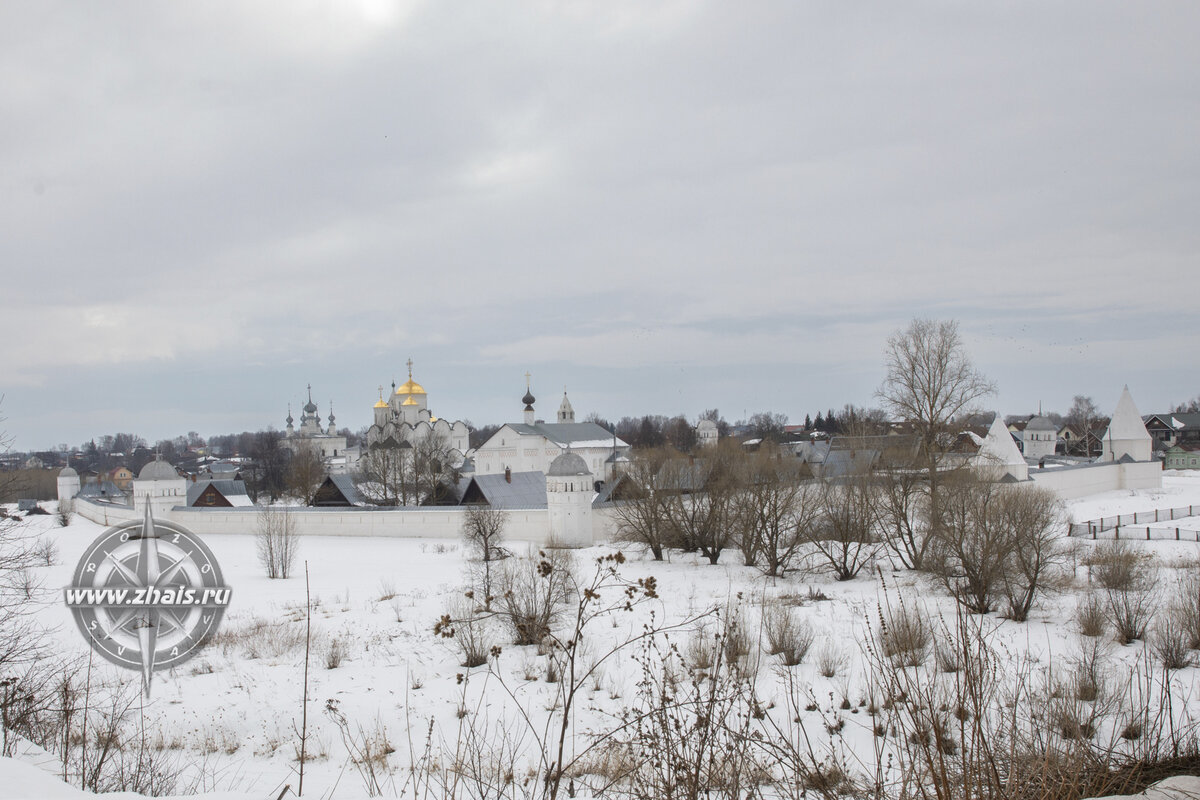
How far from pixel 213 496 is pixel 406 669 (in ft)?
91.7

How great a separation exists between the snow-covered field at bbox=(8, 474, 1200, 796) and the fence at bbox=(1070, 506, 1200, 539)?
8.47ft

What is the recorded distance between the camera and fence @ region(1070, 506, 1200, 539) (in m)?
23.4

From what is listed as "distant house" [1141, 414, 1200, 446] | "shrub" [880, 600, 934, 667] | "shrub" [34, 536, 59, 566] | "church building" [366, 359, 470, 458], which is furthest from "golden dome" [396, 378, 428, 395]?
"distant house" [1141, 414, 1200, 446]

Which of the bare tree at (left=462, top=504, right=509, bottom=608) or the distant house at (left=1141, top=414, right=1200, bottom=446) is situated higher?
the distant house at (left=1141, top=414, right=1200, bottom=446)

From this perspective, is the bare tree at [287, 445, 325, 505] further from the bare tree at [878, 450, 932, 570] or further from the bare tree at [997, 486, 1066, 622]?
the bare tree at [997, 486, 1066, 622]

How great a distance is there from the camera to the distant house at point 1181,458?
60.8 meters

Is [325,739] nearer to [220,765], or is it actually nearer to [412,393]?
[220,765]

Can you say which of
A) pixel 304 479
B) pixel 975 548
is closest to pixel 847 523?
pixel 975 548

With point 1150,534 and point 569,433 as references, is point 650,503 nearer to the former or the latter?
point 1150,534

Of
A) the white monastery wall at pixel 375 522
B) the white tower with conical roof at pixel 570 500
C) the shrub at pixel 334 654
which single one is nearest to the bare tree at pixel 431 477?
the white monastery wall at pixel 375 522

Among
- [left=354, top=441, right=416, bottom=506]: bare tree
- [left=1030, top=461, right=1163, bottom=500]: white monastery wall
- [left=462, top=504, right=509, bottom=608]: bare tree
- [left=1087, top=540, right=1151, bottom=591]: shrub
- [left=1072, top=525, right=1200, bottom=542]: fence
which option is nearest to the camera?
[left=1087, top=540, right=1151, bottom=591]: shrub

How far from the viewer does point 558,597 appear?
44.7ft

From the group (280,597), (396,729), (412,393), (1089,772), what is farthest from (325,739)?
(412,393)

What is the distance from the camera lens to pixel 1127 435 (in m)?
40.3
